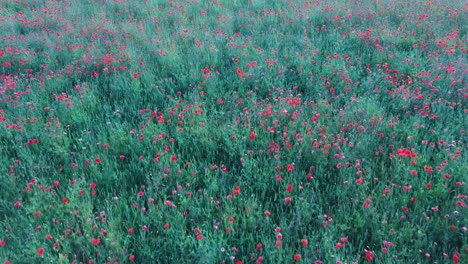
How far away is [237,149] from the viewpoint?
3529 millimetres

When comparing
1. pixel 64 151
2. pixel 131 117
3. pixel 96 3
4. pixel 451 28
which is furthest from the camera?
pixel 96 3

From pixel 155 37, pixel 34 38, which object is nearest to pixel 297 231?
pixel 155 37

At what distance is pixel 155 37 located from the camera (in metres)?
6.73

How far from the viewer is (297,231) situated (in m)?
2.64

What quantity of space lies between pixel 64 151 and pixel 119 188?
776 millimetres

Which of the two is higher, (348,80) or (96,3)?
(96,3)

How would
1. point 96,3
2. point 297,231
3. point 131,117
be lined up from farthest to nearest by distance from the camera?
point 96,3
point 131,117
point 297,231

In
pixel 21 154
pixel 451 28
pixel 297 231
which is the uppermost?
pixel 451 28

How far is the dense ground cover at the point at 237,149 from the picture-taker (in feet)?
8.30

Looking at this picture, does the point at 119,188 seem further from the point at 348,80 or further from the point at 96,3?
the point at 96,3

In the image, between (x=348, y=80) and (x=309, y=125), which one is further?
(x=348, y=80)

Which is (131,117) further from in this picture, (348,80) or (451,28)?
(451,28)

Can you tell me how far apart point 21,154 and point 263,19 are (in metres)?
5.85

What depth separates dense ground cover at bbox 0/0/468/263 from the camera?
253cm
